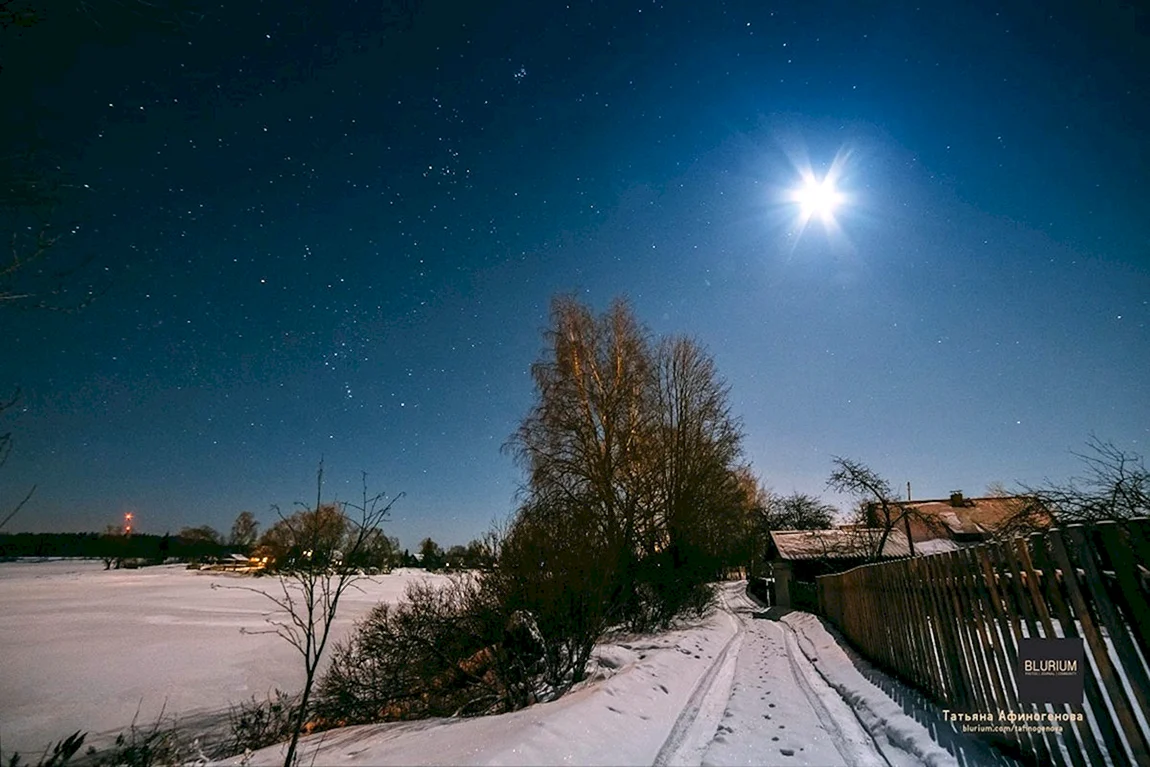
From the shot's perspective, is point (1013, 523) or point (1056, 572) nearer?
point (1056, 572)

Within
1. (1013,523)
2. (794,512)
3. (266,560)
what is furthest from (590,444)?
(266,560)

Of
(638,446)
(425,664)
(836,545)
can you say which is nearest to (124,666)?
(425,664)

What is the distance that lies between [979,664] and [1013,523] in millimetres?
7736

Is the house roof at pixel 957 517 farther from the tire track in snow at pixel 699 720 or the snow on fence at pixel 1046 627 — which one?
the snow on fence at pixel 1046 627

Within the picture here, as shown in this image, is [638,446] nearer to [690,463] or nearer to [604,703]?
[690,463]

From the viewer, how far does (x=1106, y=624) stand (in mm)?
2555

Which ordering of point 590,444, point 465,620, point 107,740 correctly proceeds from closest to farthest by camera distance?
point 465,620
point 107,740
point 590,444

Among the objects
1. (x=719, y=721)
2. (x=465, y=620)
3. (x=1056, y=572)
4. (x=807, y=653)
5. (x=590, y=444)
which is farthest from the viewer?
(x=590, y=444)

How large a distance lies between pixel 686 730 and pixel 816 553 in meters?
22.8

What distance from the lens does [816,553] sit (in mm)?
23109

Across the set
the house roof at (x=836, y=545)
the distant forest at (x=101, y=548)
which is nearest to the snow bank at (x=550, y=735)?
the house roof at (x=836, y=545)

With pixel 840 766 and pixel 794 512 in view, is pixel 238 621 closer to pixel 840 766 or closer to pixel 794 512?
pixel 840 766
